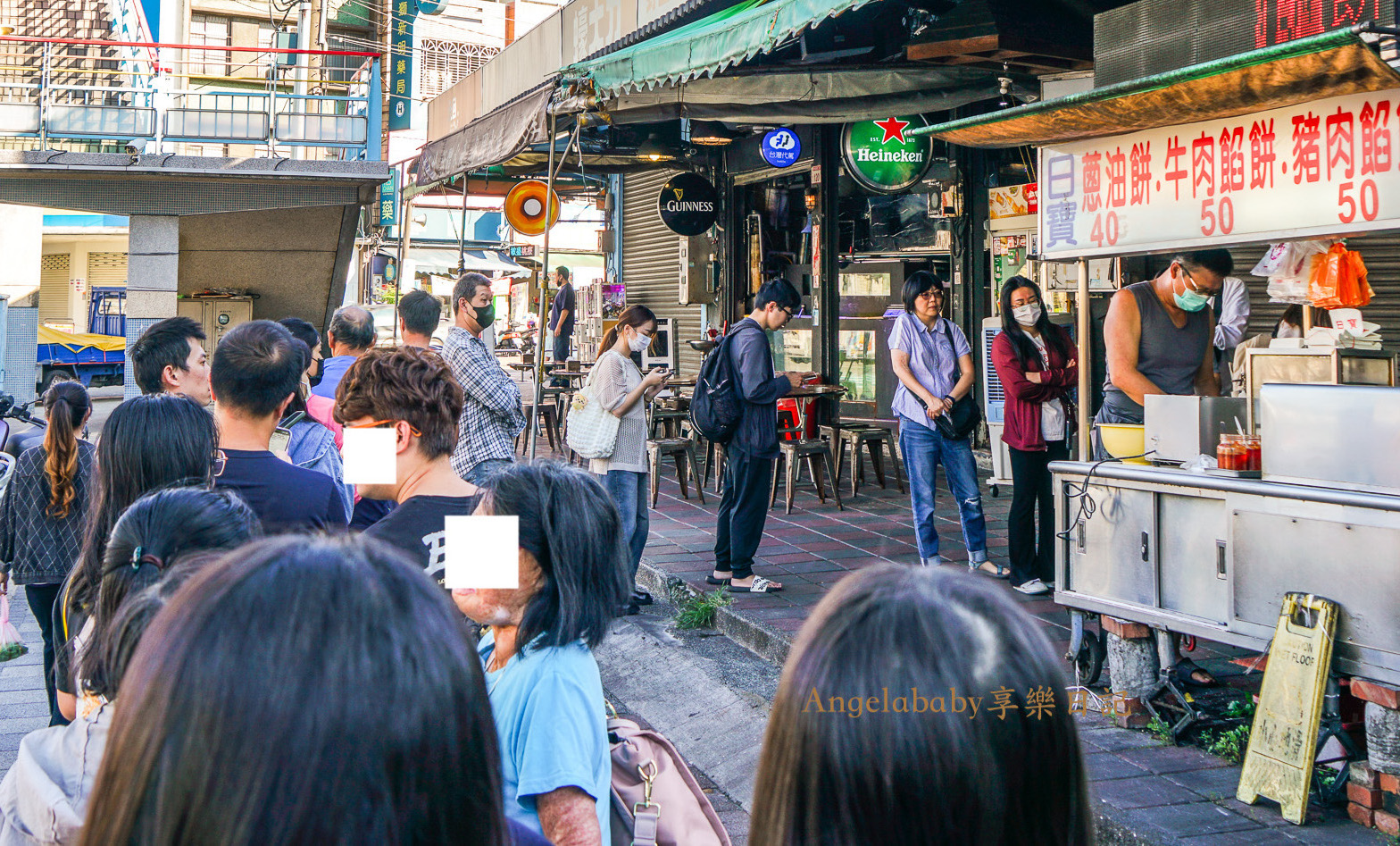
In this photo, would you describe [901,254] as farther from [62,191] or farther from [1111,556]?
[62,191]

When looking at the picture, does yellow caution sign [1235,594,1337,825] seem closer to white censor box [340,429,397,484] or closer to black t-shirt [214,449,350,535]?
white censor box [340,429,397,484]

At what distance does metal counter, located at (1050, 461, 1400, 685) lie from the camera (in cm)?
363

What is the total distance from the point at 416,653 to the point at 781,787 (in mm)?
363

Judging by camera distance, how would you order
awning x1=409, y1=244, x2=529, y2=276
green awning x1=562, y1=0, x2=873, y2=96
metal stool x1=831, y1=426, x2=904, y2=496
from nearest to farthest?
green awning x1=562, y1=0, x2=873, y2=96, metal stool x1=831, y1=426, x2=904, y2=496, awning x1=409, y1=244, x2=529, y2=276

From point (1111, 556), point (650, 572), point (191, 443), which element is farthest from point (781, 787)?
point (650, 572)

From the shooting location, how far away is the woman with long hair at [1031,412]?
21.7 ft

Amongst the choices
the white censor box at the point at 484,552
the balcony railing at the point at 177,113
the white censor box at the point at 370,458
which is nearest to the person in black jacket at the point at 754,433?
the white censor box at the point at 370,458

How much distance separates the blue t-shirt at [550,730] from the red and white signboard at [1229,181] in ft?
10.8

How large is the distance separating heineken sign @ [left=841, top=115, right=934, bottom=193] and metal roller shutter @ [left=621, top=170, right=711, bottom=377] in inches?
211

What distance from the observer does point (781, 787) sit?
1.06m

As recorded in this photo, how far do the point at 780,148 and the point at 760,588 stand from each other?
5.98 meters

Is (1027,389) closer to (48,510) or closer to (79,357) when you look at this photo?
(48,510)

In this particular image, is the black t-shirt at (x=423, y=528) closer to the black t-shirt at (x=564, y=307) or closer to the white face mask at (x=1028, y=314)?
the white face mask at (x=1028, y=314)

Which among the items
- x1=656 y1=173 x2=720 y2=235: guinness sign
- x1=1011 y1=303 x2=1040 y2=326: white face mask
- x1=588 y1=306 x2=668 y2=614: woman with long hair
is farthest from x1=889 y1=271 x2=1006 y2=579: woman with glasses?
x1=656 y1=173 x2=720 y2=235: guinness sign
